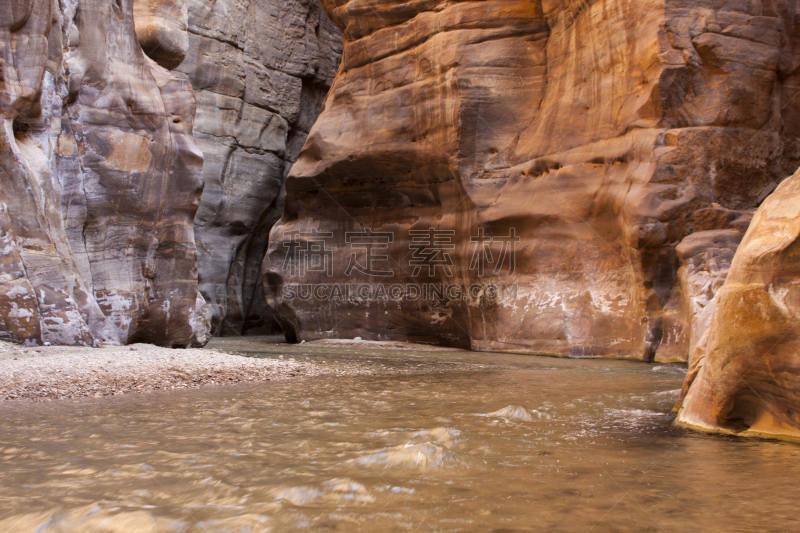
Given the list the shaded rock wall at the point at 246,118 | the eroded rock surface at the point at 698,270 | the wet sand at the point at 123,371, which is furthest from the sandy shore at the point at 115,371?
the shaded rock wall at the point at 246,118

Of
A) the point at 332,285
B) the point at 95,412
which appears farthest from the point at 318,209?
the point at 95,412

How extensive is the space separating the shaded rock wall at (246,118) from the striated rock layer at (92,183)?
7.86 meters

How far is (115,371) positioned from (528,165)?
26.6 feet

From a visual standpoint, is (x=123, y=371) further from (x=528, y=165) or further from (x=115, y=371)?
(x=528, y=165)

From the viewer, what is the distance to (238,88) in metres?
19.3

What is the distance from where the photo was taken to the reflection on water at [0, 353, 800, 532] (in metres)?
1.87

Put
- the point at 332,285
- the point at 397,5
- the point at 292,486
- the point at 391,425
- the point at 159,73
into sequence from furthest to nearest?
the point at 332,285 < the point at 397,5 < the point at 159,73 < the point at 391,425 < the point at 292,486

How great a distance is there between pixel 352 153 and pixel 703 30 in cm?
745

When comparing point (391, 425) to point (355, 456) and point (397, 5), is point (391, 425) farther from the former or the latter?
point (397, 5)

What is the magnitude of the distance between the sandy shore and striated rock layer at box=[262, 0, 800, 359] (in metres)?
4.81

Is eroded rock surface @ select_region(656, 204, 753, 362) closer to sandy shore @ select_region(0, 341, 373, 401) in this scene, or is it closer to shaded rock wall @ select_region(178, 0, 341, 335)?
sandy shore @ select_region(0, 341, 373, 401)

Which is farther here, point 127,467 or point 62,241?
point 62,241

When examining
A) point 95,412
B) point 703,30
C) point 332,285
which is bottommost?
point 95,412

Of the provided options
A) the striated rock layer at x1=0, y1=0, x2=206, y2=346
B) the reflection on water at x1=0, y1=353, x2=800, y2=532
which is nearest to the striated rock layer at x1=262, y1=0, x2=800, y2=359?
the striated rock layer at x1=0, y1=0, x2=206, y2=346
